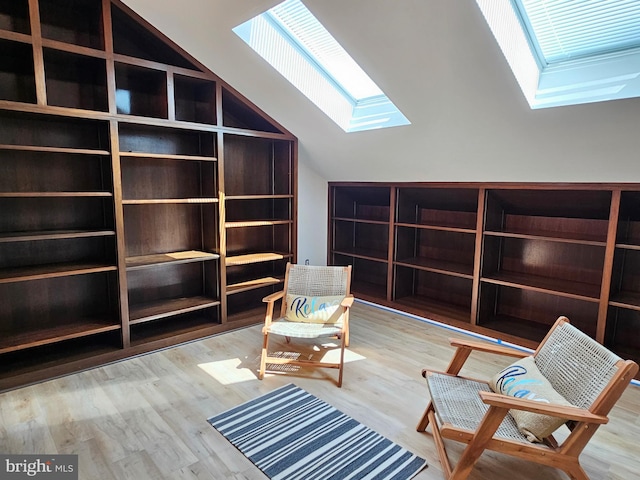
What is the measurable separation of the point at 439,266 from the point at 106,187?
3.12 m

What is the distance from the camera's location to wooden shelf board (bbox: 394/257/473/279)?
390 centimetres

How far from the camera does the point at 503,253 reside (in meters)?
3.99

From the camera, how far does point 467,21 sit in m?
2.16

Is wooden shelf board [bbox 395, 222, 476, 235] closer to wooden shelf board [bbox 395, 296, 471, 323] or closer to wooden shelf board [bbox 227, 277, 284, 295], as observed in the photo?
wooden shelf board [bbox 395, 296, 471, 323]

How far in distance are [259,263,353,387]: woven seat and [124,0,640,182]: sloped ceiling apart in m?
1.32

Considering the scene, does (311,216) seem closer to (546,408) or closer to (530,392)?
(530,392)

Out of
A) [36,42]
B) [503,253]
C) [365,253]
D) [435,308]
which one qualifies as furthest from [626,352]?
[36,42]

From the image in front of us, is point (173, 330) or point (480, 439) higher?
point (480, 439)

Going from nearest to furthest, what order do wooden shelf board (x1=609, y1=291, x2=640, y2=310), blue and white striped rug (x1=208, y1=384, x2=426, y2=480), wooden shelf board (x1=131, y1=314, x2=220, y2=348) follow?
1. blue and white striped rug (x1=208, y1=384, x2=426, y2=480)
2. wooden shelf board (x1=609, y1=291, x2=640, y2=310)
3. wooden shelf board (x1=131, y1=314, x2=220, y2=348)

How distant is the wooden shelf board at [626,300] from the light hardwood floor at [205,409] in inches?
22.7

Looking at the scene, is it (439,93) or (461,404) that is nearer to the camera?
(461,404)

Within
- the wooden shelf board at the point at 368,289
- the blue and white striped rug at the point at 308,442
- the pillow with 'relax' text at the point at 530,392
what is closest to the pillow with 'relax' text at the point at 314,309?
the blue and white striped rug at the point at 308,442

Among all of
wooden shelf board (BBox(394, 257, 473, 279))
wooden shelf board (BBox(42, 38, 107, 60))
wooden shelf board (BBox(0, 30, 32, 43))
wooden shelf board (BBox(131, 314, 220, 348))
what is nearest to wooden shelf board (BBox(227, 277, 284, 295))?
wooden shelf board (BBox(131, 314, 220, 348))

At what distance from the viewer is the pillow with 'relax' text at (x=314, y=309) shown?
320 centimetres
